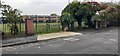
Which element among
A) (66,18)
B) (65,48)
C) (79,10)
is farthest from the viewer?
(79,10)

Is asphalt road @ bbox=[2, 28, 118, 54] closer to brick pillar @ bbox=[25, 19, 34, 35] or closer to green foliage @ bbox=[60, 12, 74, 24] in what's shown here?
brick pillar @ bbox=[25, 19, 34, 35]

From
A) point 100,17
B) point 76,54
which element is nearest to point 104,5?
point 100,17

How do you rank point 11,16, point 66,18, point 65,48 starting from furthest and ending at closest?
point 66,18
point 11,16
point 65,48

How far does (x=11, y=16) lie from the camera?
21500 mm

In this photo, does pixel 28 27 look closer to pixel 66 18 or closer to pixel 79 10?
pixel 66 18

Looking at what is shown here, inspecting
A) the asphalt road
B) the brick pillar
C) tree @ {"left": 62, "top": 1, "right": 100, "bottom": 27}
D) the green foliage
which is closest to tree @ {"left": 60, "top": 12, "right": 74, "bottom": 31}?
the green foliage

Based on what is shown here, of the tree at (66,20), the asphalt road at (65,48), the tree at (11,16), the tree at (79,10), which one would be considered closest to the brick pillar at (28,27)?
the tree at (11,16)

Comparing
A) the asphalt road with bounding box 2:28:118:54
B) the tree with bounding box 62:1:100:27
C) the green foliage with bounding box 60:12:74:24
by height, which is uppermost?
the tree with bounding box 62:1:100:27

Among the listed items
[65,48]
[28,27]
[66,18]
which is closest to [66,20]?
[66,18]

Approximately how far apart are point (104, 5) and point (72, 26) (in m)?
7.83

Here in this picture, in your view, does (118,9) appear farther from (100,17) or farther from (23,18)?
(23,18)

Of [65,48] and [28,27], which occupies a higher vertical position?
[28,27]

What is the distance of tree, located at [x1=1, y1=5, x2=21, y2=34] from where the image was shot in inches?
838

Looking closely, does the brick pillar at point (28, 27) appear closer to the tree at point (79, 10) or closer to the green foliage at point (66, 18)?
the green foliage at point (66, 18)
